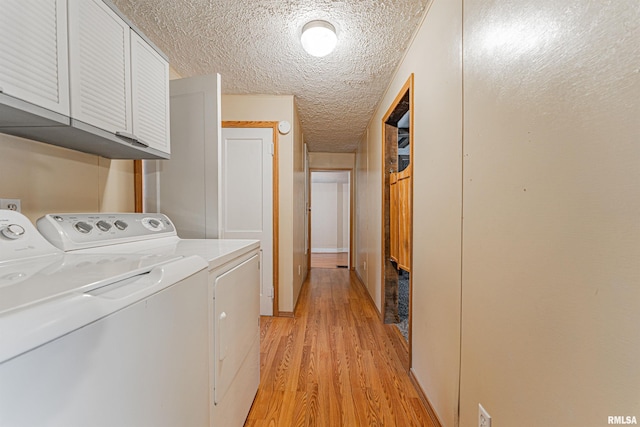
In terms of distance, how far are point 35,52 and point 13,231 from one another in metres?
0.59

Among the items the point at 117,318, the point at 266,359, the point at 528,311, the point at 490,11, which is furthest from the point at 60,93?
the point at 266,359

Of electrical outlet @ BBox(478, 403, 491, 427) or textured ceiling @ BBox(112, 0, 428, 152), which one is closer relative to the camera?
electrical outlet @ BBox(478, 403, 491, 427)

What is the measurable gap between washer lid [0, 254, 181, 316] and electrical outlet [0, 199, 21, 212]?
36 centimetres

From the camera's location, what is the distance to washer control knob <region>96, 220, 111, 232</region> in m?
1.13

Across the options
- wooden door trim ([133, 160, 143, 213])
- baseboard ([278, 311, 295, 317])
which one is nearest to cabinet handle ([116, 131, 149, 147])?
wooden door trim ([133, 160, 143, 213])

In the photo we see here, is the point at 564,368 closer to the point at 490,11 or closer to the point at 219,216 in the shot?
the point at 490,11

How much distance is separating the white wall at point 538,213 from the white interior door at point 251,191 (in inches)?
69.8

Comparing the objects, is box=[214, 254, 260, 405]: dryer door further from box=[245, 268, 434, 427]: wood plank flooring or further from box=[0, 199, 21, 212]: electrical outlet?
box=[0, 199, 21, 212]: electrical outlet

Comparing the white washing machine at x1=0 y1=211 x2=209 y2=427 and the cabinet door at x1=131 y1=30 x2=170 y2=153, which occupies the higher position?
the cabinet door at x1=131 y1=30 x2=170 y2=153

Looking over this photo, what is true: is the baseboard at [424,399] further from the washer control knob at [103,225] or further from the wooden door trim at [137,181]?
the wooden door trim at [137,181]

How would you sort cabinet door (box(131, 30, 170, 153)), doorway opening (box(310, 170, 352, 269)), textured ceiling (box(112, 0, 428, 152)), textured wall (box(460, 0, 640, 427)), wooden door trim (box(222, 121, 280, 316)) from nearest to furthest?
textured wall (box(460, 0, 640, 427)) → cabinet door (box(131, 30, 170, 153)) → textured ceiling (box(112, 0, 428, 152)) → wooden door trim (box(222, 121, 280, 316)) → doorway opening (box(310, 170, 352, 269))

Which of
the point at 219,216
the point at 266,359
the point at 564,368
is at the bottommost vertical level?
the point at 266,359

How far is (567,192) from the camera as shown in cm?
61

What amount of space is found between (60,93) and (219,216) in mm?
919
